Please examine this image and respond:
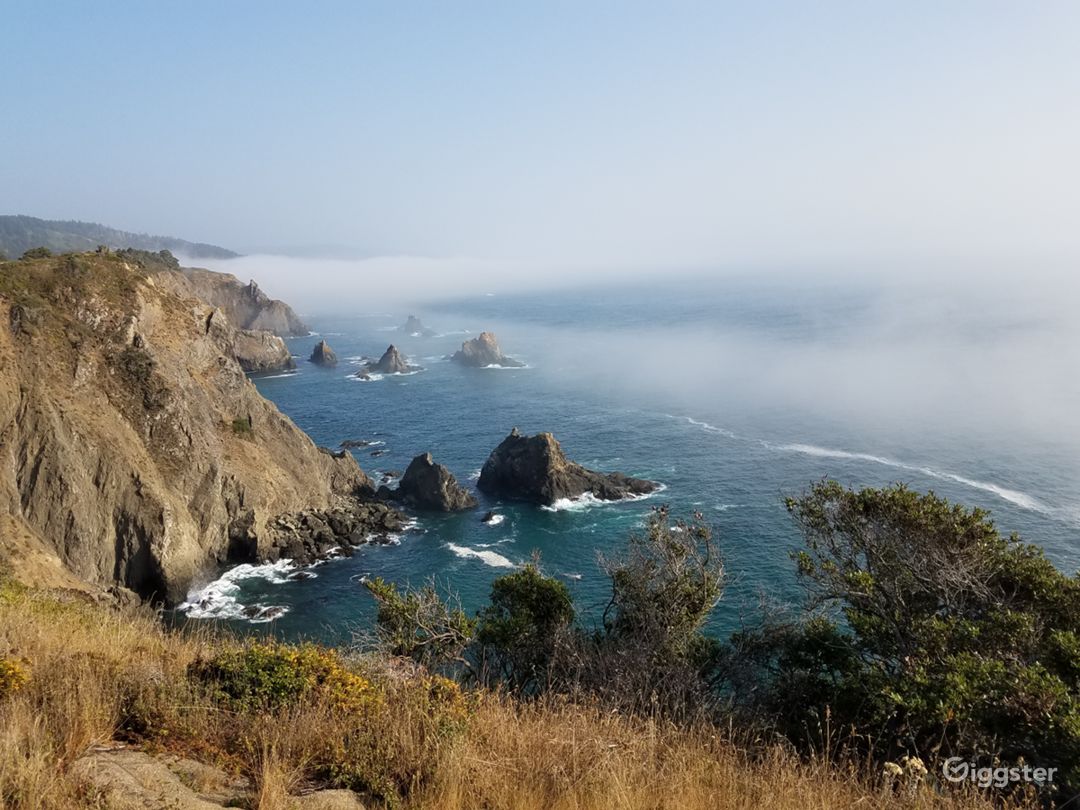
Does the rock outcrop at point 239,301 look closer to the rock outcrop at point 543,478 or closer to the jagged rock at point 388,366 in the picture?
the jagged rock at point 388,366

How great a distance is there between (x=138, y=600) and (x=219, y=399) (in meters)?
20.0

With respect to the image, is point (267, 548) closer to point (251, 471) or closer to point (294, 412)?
point (251, 471)

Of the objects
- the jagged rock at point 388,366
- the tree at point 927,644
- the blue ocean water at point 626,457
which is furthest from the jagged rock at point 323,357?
the tree at point 927,644

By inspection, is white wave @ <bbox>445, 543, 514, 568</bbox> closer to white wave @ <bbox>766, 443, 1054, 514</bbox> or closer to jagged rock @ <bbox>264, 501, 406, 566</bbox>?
jagged rock @ <bbox>264, 501, 406, 566</bbox>

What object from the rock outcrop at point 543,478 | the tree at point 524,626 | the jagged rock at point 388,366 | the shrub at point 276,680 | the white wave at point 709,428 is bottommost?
the rock outcrop at point 543,478

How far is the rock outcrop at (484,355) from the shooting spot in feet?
400

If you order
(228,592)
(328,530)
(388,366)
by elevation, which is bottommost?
(228,592)

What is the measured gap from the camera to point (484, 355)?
401 feet

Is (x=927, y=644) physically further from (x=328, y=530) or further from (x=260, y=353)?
(x=260, y=353)

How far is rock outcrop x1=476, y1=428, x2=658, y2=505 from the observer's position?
185ft

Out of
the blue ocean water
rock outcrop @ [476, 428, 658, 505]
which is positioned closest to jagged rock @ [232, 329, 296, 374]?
the blue ocean water

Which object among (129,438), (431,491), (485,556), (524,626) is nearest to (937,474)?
(485,556)

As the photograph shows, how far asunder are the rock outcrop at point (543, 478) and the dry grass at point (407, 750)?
48.7 m

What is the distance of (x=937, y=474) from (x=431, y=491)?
46.9 meters
